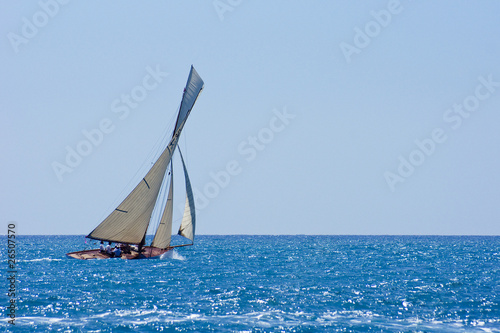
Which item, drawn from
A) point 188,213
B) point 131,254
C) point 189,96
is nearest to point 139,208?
point 131,254

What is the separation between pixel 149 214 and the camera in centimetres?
5875

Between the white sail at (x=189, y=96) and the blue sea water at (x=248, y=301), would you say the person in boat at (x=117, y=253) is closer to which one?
the blue sea water at (x=248, y=301)

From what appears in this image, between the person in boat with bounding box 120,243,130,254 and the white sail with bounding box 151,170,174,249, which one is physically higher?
the white sail with bounding box 151,170,174,249

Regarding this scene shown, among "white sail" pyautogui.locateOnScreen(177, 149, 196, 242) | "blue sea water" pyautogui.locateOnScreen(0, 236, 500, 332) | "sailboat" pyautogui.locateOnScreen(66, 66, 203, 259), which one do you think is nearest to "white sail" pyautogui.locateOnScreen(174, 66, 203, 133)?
"sailboat" pyautogui.locateOnScreen(66, 66, 203, 259)

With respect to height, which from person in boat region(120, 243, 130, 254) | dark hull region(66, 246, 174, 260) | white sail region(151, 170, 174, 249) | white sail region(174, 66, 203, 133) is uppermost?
white sail region(174, 66, 203, 133)

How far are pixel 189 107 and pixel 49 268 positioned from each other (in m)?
19.7

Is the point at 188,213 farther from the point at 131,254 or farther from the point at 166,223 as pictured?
the point at 131,254

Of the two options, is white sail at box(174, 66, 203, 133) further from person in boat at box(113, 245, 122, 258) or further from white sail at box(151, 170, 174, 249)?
person in boat at box(113, 245, 122, 258)

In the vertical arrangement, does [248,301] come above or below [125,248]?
below

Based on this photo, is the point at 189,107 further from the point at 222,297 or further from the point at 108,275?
the point at 222,297

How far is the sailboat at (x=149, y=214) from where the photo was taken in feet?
185

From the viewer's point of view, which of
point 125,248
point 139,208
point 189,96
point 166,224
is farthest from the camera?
point 189,96

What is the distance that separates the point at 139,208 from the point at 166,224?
3.29 meters

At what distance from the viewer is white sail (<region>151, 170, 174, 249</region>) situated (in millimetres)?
58219
